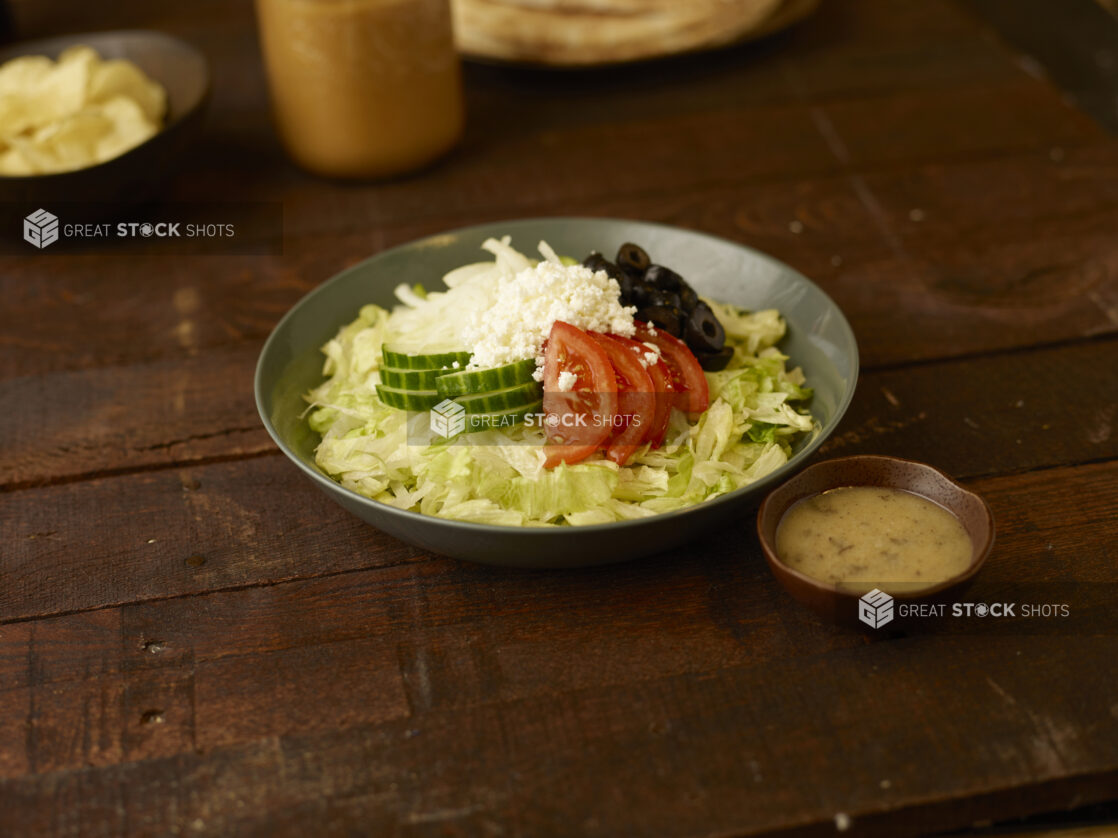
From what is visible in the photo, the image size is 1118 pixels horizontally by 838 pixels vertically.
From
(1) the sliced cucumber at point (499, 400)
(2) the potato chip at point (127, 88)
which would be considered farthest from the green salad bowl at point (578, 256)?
(2) the potato chip at point (127, 88)

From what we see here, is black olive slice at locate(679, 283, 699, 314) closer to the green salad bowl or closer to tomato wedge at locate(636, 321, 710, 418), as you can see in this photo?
tomato wedge at locate(636, 321, 710, 418)

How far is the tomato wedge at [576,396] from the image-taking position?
1.78 metres

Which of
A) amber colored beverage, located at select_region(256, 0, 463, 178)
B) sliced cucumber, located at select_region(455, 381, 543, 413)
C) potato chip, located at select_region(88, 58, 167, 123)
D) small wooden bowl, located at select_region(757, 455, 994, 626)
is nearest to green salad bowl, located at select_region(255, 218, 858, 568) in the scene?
small wooden bowl, located at select_region(757, 455, 994, 626)

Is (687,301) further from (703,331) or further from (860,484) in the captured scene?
(860,484)

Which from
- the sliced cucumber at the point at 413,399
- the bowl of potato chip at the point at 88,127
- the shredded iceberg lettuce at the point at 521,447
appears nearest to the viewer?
the shredded iceberg lettuce at the point at 521,447

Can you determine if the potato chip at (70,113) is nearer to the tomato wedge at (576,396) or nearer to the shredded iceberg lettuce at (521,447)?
the shredded iceberg lettuce at (521,447)

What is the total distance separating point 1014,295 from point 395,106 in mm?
1692

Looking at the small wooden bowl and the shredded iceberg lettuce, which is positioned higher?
the small wooden bowl

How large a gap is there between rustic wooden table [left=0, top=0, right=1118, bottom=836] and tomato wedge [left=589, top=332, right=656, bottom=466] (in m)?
0.22

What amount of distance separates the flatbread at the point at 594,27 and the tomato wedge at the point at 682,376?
5.70ft

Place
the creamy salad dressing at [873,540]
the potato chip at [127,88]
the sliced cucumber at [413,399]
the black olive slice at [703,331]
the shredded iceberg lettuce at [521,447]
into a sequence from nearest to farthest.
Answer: the creamy salad dressing at [873,540]
the shredded iceberg lettuce at [521,447]
the sliced cucumber at [413,399]
the black olive slice at [703,331]
the potato chip at [127,88]

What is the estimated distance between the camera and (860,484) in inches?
69.2

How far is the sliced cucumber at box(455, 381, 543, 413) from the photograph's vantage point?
5.93 feet

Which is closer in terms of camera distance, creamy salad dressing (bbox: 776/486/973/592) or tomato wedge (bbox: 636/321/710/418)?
creamy salad dressing (bbox: 776/486/973/592)
